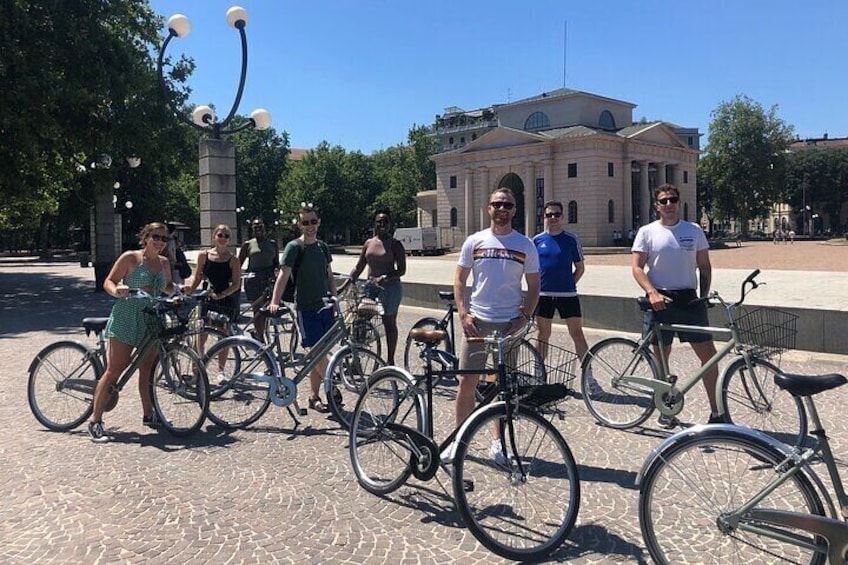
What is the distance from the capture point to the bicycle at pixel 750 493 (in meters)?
2.96

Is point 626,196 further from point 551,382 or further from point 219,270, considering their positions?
point 551,382

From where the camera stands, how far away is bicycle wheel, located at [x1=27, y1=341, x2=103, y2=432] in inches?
245

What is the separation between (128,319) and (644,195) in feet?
214

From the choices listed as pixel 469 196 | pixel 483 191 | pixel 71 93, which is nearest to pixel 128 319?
pixel 71 93

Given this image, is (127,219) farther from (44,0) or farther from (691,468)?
(691,468)

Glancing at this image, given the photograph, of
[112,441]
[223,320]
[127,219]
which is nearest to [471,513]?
[112,441]

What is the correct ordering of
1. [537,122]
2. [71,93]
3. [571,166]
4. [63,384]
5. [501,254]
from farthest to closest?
1. [537,122]
2. [571,166]
3. [71,93]
4. [63,384]
5. [501,254]

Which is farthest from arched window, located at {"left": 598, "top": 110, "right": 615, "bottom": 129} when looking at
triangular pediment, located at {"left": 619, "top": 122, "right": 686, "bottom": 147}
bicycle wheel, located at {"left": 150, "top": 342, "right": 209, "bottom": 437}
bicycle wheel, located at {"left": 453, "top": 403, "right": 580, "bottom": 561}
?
bicycle wheel, located at {"left": 453, "top": 403, "right": 580, "bottom": 561}

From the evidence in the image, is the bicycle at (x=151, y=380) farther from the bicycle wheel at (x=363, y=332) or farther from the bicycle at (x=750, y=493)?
the bicycle at (x=750, y=493)

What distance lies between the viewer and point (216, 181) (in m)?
16.2

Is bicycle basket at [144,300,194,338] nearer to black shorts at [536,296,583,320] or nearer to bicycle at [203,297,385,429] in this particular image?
bicycle at [203,297,385,429]

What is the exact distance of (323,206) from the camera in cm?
7656

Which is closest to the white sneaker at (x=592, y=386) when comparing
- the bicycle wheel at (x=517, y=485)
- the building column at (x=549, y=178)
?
the bicycle wheel at (x=517, y=485)

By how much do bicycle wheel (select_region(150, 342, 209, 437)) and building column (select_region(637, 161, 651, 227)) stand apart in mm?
64470
